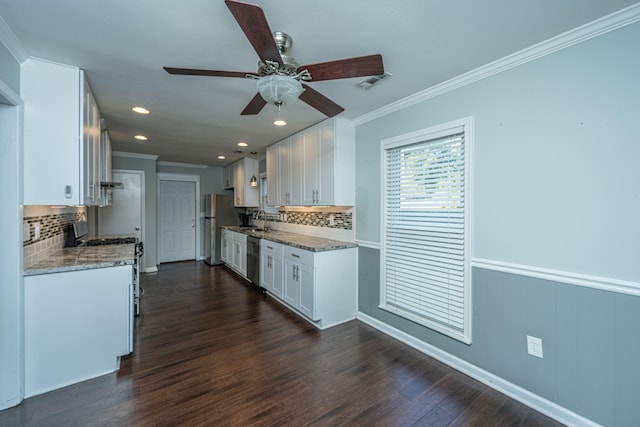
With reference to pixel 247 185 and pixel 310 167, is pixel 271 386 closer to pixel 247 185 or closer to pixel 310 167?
pixel 310 167

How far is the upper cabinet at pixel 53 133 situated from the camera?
6.37 ft

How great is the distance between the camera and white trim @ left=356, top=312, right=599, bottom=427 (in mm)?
1695

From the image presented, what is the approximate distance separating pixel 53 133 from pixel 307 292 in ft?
8.54

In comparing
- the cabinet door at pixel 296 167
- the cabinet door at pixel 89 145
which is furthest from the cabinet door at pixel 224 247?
the cabinet door at pixel 89 145

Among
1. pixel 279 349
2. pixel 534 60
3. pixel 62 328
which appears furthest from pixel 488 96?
pixel 62 328

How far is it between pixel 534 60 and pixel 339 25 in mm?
1360

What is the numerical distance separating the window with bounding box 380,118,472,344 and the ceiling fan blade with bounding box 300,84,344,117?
1.00m

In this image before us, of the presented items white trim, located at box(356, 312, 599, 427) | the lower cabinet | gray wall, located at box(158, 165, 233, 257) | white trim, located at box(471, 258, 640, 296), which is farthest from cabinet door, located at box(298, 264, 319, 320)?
gray wall, located at box(158, 165, 233, 257)

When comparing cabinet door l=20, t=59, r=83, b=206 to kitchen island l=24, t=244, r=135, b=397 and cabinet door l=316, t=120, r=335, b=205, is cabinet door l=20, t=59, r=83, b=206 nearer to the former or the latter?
kitchen island l=24, t=244, r=135, b=397

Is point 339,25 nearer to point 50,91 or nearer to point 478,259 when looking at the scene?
point 478,259

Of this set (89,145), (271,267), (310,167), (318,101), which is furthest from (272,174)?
(318,101)

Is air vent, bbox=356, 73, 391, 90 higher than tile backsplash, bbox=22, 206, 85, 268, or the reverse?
air vent, bbox=356, 73, 391, 90

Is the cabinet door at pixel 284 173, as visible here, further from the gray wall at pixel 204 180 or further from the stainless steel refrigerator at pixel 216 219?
the gray wall at pixel 204 180

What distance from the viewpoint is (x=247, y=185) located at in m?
5.68
